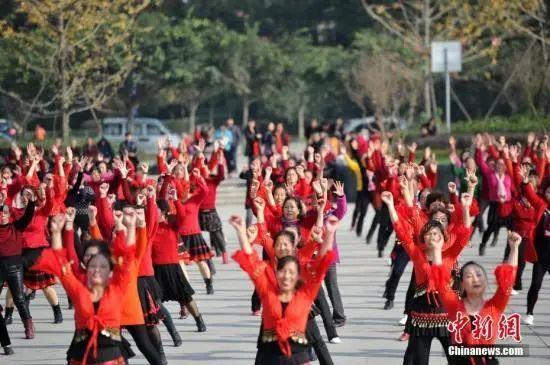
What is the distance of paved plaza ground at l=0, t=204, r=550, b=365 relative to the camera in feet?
40.2

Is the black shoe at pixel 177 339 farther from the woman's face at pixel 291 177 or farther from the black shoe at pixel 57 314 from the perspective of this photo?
the woman's face at pixel 291 177

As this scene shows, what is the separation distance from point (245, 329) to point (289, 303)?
4961 millimetres

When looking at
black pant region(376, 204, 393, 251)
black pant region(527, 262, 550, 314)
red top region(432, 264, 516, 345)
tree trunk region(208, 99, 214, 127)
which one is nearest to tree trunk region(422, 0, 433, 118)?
tree trunk region(208, 99, 214, 127)

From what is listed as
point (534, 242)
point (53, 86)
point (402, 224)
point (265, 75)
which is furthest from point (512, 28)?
point (402, 224)

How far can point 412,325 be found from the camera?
10266 mm

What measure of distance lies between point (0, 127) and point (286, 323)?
3206 cm

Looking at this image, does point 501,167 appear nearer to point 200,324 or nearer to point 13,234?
point 200,324

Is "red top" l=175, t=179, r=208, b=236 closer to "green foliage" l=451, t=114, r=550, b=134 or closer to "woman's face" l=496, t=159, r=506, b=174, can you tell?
"woman's face" l=496, t=159, r=506, b=174

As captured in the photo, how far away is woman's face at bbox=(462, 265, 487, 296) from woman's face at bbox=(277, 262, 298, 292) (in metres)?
1.11

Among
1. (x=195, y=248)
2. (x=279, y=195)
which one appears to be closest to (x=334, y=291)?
(x=279, y=195)

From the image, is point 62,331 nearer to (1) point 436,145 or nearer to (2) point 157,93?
(1) point 436,145

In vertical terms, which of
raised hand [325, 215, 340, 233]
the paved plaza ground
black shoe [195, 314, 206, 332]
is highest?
raised hand [325, 215, 340, 233]

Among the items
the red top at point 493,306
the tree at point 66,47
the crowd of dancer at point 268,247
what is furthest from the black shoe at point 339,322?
the tree at point 66,47

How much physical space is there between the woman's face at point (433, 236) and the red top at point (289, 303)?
90cm
